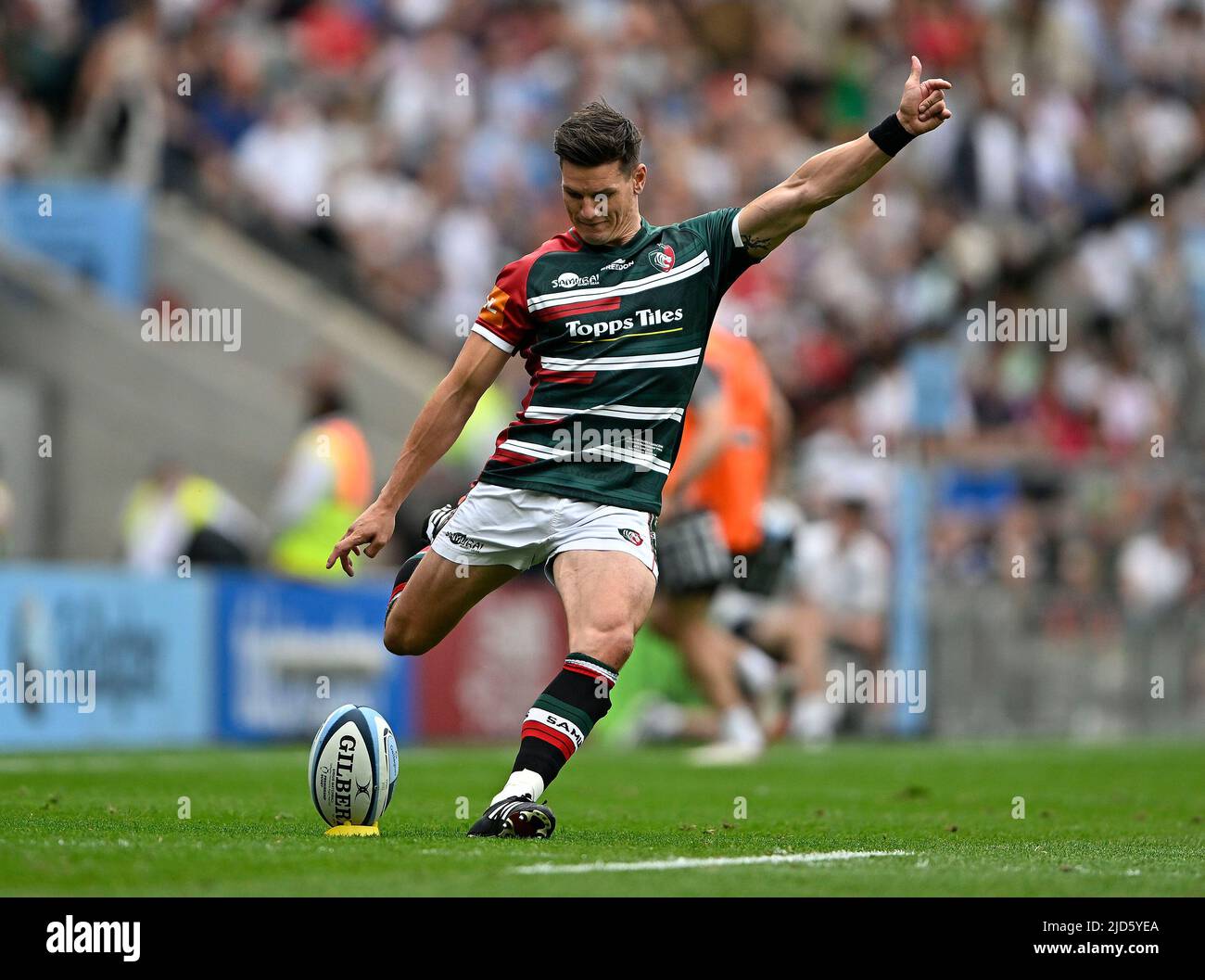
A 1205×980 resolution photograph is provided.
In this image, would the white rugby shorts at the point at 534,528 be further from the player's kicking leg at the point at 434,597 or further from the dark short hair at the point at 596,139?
the dark short hair at the point at 596,139

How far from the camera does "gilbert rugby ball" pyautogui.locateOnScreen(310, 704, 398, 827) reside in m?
6.87

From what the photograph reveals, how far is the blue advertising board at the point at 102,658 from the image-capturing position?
546 inches

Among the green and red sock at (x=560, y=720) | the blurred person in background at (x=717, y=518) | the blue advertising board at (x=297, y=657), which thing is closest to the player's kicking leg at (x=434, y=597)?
the green and red sock at (x=560, y=720)

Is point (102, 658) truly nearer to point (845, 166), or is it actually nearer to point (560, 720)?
point (560, 720)

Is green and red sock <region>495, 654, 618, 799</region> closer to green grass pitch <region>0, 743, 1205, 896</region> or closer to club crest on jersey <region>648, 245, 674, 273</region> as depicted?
green grass pitch <region>0, 743, 1205, 896</region>

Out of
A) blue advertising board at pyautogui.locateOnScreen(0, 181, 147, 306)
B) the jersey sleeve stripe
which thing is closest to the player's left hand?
the jersey sleeve stripe

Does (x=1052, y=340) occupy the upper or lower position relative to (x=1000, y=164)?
lower

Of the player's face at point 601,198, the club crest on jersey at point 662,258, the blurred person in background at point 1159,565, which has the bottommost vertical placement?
the blurred person in background at point 1159,565

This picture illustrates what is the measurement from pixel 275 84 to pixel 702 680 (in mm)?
9763
